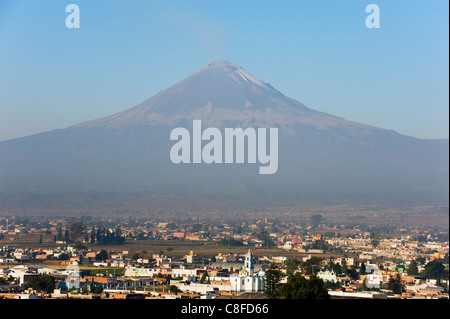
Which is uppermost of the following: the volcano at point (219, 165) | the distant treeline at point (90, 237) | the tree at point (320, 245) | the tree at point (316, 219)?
the volcano at point (219, 165)

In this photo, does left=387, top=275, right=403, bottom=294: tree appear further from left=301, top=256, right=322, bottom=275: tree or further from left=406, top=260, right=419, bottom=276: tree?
left=406, top=260, right=419, bottom=276: tree

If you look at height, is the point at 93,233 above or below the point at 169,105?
below

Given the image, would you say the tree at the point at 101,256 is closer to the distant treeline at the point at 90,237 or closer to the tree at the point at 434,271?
the distant treeline at the point at 90,237

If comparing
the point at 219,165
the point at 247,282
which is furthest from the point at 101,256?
the point at 219,165

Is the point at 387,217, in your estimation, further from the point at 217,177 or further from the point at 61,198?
the point at 61,198

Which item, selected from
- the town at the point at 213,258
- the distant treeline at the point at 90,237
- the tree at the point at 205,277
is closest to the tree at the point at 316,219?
the town at the point at 213,258

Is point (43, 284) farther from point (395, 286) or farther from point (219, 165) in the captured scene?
point (219, 165)
